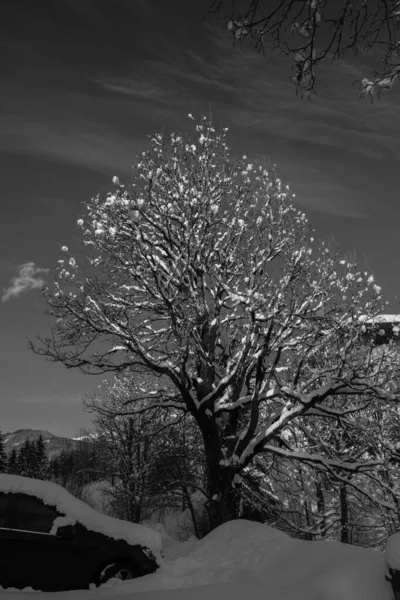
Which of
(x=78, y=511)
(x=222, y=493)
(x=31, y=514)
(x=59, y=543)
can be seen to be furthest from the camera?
(x=222, y=493)

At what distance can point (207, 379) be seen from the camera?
13.2 meters

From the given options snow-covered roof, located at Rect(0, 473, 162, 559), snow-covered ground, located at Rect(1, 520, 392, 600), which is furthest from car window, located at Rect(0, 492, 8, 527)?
snow-covered ground, located at Rect(1, 520, 392, 600)

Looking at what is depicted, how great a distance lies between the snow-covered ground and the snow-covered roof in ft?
1.80

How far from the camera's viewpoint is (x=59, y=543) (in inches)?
278

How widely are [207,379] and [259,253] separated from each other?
435 cm

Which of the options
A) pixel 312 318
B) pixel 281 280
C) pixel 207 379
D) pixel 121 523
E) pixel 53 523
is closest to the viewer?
pixel 53 523

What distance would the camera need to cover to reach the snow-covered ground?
4.68 m

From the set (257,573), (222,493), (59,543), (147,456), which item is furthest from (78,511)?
(147,456)

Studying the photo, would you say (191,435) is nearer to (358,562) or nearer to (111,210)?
(111,210)

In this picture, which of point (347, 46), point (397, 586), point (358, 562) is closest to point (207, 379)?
point (358, 562)

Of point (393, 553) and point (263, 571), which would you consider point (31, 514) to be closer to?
point (263, 571)

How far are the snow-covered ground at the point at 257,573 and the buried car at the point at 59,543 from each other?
314 millimetres

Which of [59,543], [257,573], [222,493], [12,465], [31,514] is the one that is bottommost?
[257,573]

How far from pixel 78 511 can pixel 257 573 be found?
314cm
